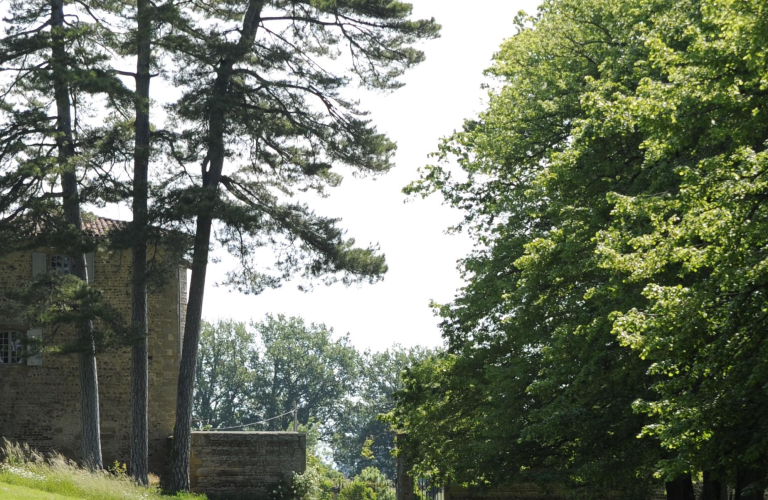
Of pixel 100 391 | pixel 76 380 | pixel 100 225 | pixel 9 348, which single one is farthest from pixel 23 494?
pixel 100 225

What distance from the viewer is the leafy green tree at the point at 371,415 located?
230 ft

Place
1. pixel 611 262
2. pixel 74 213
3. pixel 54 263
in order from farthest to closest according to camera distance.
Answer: pixel 54 263
pixel 74 213
pixel 611 262

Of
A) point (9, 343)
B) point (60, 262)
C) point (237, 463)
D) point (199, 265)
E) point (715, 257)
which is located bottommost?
point (237, 463)

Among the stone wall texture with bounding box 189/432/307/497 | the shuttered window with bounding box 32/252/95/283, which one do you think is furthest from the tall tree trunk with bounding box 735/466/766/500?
the shuttered window with bounding box 32/252/95/283

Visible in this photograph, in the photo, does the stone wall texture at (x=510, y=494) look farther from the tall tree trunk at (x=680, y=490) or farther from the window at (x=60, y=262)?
the window at (x=60, y=262)

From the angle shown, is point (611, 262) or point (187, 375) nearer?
point (611, 262)

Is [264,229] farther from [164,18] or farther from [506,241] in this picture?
[506,241]

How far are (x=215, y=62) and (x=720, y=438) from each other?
1621cm

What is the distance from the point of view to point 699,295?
30.7ft

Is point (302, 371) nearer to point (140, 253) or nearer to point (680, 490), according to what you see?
point (140, 253)

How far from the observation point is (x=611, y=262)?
1053 cm

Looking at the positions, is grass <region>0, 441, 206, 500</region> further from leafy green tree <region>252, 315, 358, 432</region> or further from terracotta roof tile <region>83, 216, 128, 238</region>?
leafy green tree <region>252, 315, 358, 432</region>

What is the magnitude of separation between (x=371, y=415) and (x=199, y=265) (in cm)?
5024

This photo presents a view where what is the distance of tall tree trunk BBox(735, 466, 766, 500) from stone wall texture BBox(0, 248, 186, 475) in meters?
18.2
